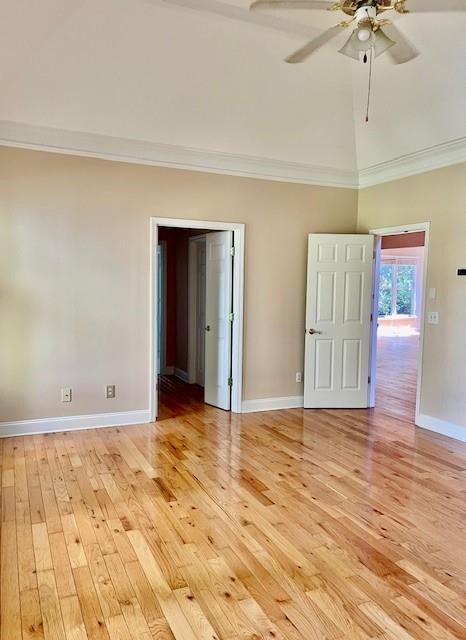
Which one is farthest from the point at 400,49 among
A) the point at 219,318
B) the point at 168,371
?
the point at 168,371

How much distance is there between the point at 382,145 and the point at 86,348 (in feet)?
12.5

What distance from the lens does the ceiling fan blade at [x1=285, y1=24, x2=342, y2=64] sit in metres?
2.63

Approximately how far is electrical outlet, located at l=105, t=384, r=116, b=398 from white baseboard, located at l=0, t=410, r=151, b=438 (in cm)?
19

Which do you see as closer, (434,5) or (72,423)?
(434,5)

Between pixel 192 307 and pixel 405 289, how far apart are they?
35.5 ft

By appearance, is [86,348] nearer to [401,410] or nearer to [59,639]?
[59,639]

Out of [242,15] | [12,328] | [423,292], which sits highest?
[242,15]

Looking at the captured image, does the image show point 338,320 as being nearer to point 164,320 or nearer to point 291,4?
point 164,320

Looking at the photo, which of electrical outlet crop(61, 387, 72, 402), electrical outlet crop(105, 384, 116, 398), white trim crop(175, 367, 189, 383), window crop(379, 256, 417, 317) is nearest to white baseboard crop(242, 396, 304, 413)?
electrical outlet crop(105, 384, 116, 398)

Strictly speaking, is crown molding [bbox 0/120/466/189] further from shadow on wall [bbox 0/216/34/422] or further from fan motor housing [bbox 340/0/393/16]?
fan motor housing [bbox 340/0/393/16]

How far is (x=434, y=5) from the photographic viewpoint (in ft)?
8.40

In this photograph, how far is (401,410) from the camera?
5.64m

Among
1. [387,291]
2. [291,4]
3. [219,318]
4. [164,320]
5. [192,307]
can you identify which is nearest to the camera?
[291,4]

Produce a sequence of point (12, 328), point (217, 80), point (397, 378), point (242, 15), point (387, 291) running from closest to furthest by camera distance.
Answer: point (242, 15) → point (217, 80) → point (12, 328) → point (397, 378) → point (387, 291)
